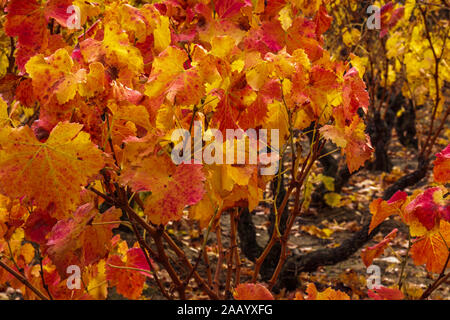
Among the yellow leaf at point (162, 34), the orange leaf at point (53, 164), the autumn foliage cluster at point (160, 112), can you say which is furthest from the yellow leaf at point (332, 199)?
the orange leaf at point (53, 164)

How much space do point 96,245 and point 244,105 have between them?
418 mm

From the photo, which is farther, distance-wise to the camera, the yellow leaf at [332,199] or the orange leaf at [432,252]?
the yellow leaf at [332,199]

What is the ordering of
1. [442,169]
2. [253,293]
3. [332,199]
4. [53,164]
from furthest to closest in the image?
1. [332,199]
2. [442,169]
3. [253,293]
4. [53,164]

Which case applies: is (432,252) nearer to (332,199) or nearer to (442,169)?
(442,169)

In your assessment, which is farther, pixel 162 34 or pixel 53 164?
pixel 162 34

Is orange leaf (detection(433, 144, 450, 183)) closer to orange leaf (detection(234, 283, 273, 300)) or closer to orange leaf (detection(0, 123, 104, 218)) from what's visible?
orange leaf (detection(234, 283, 273, 300))

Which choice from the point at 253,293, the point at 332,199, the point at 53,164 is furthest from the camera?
the point at 332,199

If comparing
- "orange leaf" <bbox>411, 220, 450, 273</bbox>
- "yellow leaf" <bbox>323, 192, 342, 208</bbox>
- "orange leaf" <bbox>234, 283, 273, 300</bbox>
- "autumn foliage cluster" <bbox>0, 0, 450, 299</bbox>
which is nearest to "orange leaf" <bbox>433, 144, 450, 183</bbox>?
"autumn foliage cluster" <bbox>0, 0, 450, 299</bbox>

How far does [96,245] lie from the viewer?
3.02 ft

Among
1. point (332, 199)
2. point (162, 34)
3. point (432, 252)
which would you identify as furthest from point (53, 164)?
point (332, 199)

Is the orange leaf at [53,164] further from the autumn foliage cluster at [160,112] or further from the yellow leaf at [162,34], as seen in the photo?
the yellow leaf at [162,34]

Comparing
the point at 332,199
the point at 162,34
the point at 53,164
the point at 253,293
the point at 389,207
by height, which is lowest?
the point at 332,199
